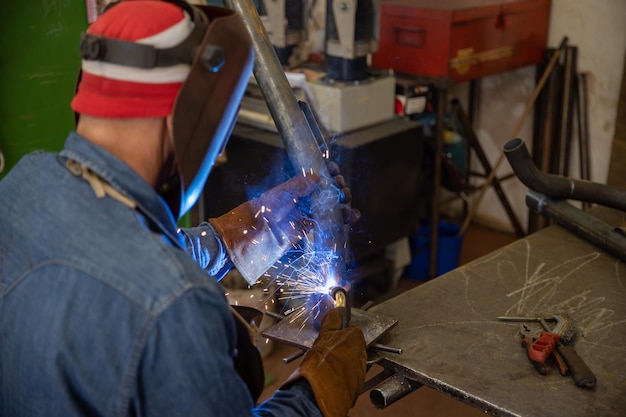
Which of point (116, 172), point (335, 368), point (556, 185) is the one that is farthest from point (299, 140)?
point (556, 185)

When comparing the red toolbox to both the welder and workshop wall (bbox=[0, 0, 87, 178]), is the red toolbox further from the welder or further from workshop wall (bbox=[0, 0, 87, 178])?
the welder

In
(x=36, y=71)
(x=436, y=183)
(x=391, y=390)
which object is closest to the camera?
(x=391, y=390)

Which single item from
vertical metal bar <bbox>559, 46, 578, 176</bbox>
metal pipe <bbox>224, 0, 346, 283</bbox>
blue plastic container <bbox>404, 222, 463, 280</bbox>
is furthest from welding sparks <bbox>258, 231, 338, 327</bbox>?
vertical metal bar <bbox>559, 46, 578, 176</bbox>

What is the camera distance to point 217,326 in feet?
3.89

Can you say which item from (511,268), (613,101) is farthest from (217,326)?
(613,101)

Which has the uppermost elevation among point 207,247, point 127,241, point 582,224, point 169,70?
point 169,70

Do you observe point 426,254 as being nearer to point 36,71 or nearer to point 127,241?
point 36,71

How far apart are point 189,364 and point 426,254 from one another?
3111 mm

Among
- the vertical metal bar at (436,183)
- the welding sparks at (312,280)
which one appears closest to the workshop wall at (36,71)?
the welding sparks at (312,280)

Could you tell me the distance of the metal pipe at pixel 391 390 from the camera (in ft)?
5.59

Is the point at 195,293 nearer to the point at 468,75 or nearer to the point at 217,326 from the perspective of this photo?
the point at 217,326

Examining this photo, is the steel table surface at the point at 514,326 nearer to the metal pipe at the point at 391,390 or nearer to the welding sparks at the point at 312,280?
the metal pipe at the point at 391,390

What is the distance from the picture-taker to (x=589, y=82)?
4.18 meters

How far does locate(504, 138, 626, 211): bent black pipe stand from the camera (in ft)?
7.96
